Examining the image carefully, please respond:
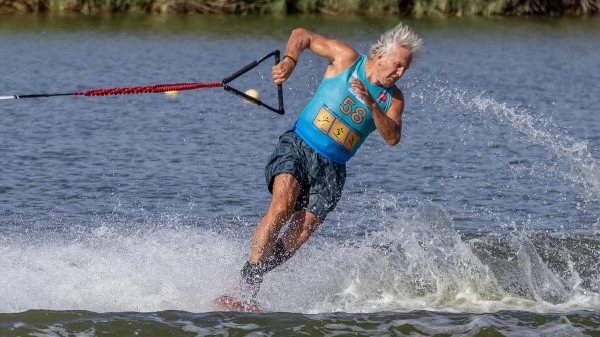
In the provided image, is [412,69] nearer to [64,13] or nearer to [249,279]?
[64,13]

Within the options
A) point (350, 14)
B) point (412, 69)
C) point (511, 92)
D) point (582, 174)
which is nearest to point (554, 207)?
point (582, 174)

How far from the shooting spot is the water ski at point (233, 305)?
7277 mm

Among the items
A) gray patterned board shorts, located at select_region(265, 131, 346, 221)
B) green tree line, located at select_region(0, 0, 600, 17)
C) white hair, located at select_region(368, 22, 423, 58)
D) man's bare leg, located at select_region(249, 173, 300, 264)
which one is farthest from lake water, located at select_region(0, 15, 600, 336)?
green tree line, located at select_region(0, 0, 600, 17)

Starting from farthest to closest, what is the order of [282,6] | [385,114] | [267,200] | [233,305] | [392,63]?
1. [282,6]
2. [267,200]
3. [233,305]
4. [392,63]
5. [385,114]

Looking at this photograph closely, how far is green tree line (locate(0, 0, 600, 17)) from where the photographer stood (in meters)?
26.4

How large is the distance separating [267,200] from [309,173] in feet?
11.2

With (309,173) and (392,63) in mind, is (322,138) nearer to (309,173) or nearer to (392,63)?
(309,173)

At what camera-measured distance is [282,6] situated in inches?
1066

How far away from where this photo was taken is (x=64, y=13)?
86.1 feet

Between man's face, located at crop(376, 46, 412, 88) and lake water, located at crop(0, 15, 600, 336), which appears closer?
man's face, located at crop(376, 46, 412, 88)

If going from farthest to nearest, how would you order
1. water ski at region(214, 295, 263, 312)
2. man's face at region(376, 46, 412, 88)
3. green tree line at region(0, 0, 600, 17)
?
green tree line at region(0, 0, 600, 17), water ski at region(214, 295, 263, 312), man's face at region(376, 46, 412, 88)

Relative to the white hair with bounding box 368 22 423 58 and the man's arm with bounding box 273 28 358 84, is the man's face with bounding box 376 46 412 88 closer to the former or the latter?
the white hair with bounding box 368 22 423 58

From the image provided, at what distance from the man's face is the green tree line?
65.2ft

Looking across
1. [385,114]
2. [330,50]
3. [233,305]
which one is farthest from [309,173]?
[233,305]
